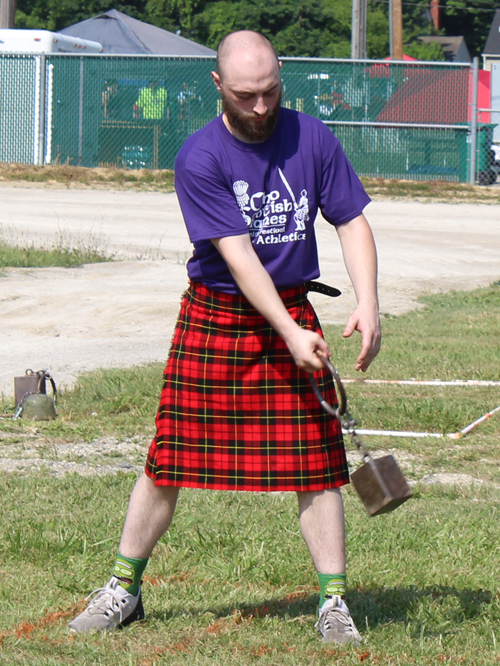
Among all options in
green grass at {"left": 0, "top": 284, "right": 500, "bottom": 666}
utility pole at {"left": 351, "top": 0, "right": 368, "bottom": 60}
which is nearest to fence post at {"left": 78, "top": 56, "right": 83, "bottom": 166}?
utility pole at {"left": 351, "top": 0, "right": 368, "bottom": 60}

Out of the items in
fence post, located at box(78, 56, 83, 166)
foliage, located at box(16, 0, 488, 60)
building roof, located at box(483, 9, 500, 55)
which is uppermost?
building roof, located at box(483, 9, 500, 55)

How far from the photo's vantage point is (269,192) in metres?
2.87

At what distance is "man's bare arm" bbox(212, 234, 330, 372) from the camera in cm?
275

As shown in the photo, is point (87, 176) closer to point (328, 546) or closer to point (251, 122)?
point (251, 122)

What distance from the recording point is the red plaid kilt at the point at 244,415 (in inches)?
117

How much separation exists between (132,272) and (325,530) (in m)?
8.13

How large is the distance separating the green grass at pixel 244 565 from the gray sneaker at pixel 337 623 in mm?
32

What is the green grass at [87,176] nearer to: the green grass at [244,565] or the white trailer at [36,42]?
the white trailer at [36,42]

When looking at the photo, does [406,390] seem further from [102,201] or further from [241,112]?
[102,201]

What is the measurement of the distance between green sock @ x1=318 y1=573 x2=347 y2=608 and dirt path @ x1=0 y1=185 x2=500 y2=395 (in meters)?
4.15

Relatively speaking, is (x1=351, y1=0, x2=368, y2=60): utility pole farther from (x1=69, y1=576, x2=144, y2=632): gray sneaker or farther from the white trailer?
(x1=69, y1=576, x2=144, y2=632): gray sneaker

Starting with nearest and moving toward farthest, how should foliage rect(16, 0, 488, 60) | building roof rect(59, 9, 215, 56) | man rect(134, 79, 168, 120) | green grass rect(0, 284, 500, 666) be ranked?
green grass rect(0, 284, 500, 666) → man rect(134, 79, 168, 120) → building roof rect(59, 9, 215, 56) → foliage rect(16, 0, 488, 60)

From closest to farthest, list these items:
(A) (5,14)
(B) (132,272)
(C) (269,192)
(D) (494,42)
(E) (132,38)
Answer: (C) (269,192) → (B) (132,272) → (A) (5,14) → (E) (132,38) → (D) (494,42)

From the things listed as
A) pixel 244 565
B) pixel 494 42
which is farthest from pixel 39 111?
pixel 494 42
